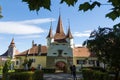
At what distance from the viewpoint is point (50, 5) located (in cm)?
245

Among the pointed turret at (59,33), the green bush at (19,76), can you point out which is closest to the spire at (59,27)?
the pointed turret at (59,33)

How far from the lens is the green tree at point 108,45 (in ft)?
81.8

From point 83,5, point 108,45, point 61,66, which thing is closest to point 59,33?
point 61,66

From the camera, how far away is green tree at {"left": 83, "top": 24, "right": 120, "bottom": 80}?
24.9 metres

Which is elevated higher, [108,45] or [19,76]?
[108,45]

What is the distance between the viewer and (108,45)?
27703 mm

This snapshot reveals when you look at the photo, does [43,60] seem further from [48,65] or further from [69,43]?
[69,43]

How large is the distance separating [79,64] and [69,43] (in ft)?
21.4

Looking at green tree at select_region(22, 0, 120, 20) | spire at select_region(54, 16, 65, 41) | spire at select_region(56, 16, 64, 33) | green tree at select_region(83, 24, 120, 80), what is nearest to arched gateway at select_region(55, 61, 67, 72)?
spire at select_region(54, 16, 65, 41)

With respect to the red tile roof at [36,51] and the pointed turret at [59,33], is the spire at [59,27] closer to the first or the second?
the pointed turret at [59,33]

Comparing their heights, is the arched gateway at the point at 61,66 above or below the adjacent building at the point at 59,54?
below

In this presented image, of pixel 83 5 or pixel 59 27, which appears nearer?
pixel 83 5

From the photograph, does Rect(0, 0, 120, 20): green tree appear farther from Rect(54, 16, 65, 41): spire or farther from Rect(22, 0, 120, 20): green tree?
Rect(54, 16, 65, 41): spire

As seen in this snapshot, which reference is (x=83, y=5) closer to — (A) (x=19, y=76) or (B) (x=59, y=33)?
(A) (x=19, y=76)
